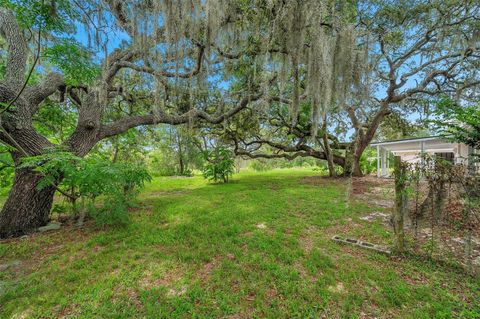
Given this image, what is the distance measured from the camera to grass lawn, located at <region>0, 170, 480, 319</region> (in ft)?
5.91

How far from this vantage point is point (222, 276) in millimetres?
2258

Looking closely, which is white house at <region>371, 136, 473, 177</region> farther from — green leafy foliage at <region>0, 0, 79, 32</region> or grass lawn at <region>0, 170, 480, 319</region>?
green leafy foliage at <region>0, 0, 79, 32</region>

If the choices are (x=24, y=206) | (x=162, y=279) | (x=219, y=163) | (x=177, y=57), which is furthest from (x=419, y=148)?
(x=24, y=206)

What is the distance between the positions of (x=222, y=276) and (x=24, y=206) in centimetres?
373

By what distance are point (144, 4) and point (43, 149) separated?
127 inches

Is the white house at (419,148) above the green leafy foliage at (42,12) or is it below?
below

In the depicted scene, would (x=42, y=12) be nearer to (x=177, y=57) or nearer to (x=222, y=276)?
(x=177, y=57)

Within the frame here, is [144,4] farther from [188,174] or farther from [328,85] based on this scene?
[188,174]

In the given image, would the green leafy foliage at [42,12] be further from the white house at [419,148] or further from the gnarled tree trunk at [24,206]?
the white house at [419,148]

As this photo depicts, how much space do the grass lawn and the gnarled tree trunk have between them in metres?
0.33

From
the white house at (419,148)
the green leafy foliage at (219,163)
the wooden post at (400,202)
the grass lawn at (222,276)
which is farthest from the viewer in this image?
the green leafy foliage at (219,163)

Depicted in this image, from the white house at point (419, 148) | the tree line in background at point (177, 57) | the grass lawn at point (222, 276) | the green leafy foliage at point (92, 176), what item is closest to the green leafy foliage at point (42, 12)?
the tree line in background at point (177, 57)

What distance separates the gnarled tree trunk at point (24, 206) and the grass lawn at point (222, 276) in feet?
1.10

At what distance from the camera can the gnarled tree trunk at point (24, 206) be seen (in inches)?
130
